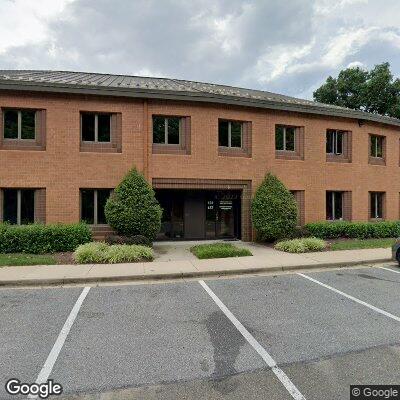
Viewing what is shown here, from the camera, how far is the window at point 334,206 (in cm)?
1666

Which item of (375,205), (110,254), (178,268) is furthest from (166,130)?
(375,205)

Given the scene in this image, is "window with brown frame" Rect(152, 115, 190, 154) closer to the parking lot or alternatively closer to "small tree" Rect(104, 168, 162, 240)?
"small tree" Rect(104, 168, 162, 240)

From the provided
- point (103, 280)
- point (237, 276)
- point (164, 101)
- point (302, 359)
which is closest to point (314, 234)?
point (237, 276)

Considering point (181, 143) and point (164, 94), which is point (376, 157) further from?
point (164, 94)

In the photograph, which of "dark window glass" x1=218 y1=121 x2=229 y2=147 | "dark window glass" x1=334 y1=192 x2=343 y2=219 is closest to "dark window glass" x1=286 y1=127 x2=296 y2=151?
"dark window glass" x1=218 y1=121 x2=229 y2=147

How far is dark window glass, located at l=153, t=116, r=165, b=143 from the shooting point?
45.6ft

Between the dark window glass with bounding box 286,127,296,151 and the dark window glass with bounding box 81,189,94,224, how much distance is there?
9918 mm

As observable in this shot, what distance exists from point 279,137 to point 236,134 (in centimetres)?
240

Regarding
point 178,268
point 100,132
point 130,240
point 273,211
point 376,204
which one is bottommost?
point 178,268

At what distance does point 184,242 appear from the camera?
48.1 feet

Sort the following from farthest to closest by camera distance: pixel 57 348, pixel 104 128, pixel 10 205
Answer: 1. pixel 104 128
2. pixel 10 205
3. pixel 57 348

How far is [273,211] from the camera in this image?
13375mm

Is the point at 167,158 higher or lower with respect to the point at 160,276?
higher

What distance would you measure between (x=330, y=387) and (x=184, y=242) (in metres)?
11.5
